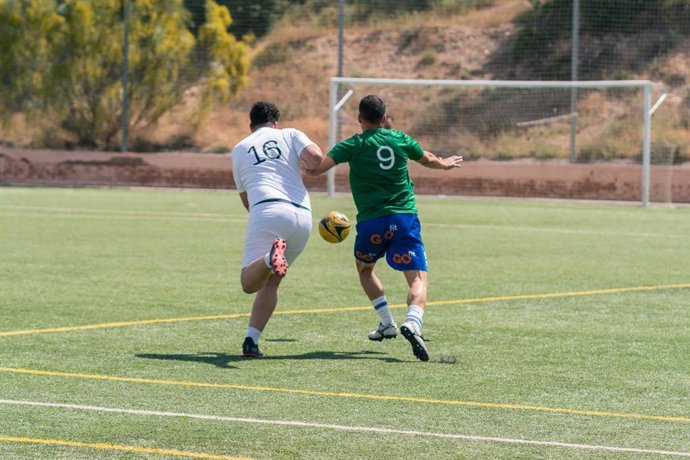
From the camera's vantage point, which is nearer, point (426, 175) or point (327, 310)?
point (327, 310)

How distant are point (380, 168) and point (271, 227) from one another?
39.0 inches

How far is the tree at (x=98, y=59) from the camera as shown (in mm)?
40094

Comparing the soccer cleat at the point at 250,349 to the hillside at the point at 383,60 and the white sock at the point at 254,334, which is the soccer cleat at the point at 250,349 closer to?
the white sock at the point at 254,334

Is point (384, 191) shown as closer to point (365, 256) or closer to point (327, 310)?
point (365, 256)

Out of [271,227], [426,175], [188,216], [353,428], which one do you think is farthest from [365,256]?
[426,175]

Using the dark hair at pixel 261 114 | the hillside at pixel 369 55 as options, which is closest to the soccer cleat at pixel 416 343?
the dark hair at pixel 261 114

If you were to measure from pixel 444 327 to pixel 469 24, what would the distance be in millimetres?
39329

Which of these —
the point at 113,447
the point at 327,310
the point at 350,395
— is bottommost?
the point at 327,310

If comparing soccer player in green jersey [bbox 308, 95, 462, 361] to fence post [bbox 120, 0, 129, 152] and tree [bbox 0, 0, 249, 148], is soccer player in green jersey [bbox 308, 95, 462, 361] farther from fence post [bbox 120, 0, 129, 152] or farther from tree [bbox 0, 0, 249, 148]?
tree [bbox 0, 0, 249, 148]

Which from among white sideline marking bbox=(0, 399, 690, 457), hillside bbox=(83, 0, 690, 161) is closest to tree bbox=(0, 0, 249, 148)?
hillside bbox=(83, 0, 690, 161)

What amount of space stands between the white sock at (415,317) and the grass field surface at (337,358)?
0.27 m

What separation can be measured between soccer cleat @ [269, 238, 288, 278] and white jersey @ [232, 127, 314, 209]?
481mm

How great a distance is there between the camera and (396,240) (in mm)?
10102

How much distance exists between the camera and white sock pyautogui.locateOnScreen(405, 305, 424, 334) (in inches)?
377
